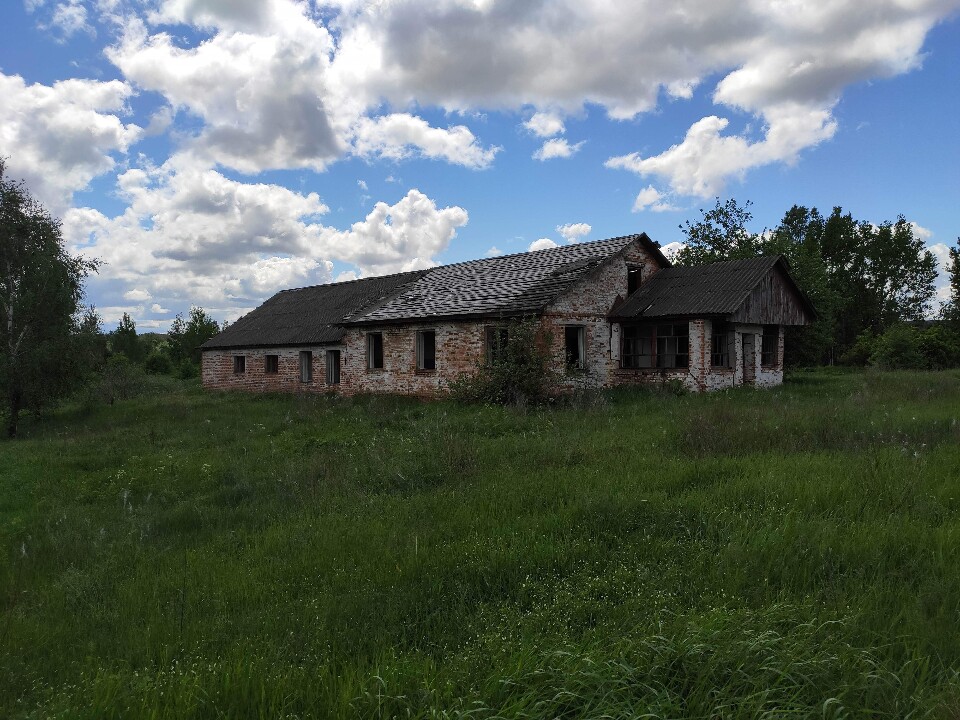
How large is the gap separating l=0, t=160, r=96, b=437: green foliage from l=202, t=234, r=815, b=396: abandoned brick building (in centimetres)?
903

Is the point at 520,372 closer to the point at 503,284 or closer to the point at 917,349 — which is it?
the point at 503,284

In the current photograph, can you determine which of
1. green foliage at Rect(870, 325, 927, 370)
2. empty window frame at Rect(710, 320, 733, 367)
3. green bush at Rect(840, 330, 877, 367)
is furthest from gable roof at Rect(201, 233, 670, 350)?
green bush at Rect(840, 330, 877, 367)

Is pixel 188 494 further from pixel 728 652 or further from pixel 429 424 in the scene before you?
pixel 728 652

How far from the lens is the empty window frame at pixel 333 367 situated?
82.8ft

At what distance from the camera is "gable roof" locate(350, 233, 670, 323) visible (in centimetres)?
1912

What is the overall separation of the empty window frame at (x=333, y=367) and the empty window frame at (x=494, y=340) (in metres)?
8.81

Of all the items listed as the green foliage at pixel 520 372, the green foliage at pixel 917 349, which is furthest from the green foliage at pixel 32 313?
the green foliage at pixel 917 349

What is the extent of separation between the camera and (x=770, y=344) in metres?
22.0

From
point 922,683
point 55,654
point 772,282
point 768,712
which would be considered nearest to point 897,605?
point 922,683

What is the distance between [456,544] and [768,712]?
2.94 m

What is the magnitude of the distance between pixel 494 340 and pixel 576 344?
3005 millimetres

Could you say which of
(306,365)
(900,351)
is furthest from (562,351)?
(900,351)

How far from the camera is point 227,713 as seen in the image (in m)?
3.02

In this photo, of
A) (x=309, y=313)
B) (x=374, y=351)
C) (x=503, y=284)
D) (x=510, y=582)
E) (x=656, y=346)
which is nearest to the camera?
(x=510, y=582)
